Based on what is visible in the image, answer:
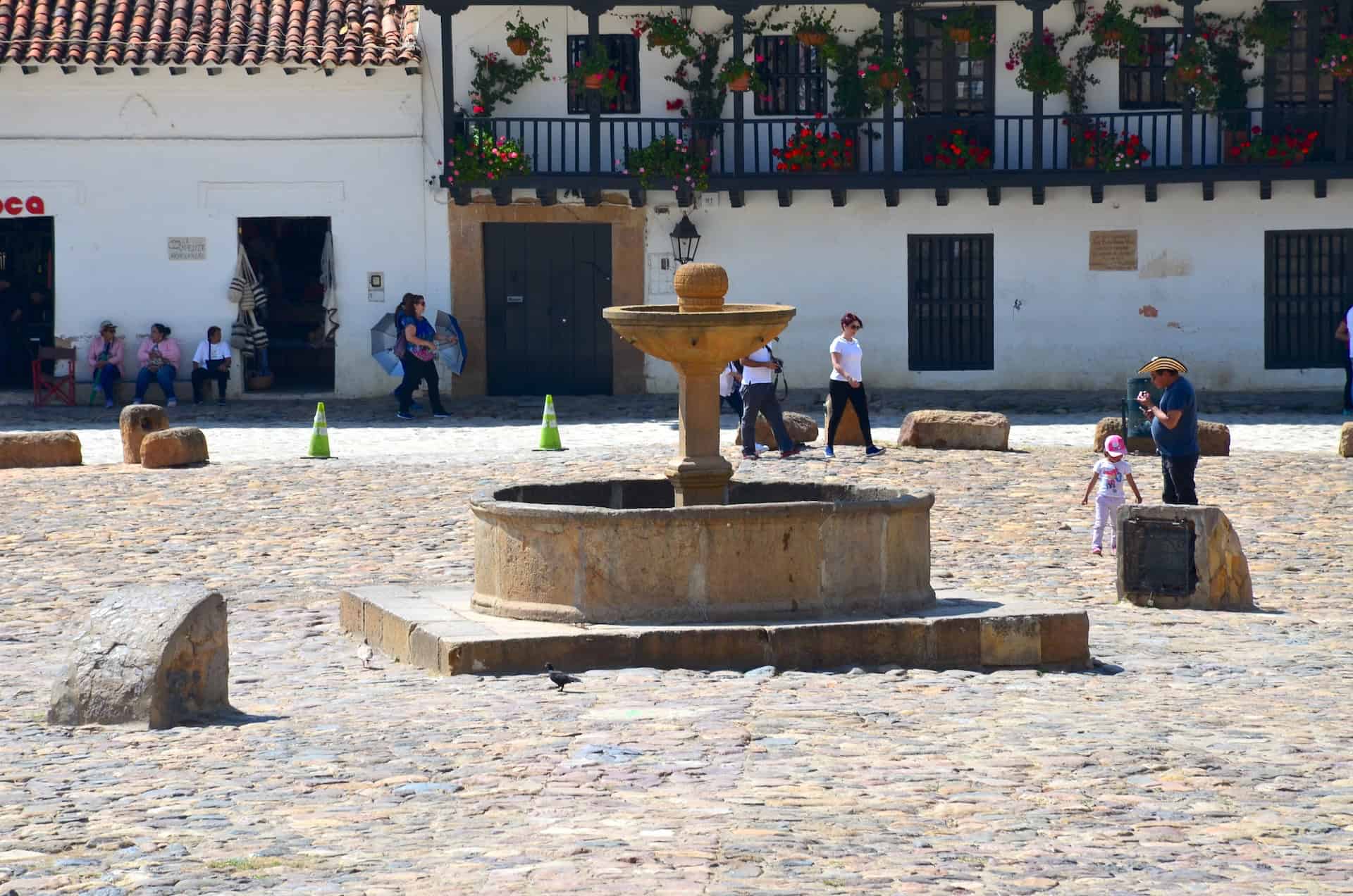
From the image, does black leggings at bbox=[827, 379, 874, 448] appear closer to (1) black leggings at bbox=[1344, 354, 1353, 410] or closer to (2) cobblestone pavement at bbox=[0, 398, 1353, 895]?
(2) cobblestone pavement at bbox=[0, 398, 1353, 895]

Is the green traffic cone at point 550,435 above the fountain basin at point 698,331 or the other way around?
the other way around

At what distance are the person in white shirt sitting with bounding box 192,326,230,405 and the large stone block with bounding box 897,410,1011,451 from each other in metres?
9.27

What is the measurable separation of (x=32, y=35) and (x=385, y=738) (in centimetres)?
1892

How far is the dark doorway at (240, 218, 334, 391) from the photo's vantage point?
88.1 feet

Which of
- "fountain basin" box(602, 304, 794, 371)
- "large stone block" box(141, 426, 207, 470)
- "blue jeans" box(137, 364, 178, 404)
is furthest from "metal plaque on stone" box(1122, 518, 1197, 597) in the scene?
"blue jeans" box(137, 364, 178, 404)

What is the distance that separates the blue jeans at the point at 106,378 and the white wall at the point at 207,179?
21.8 inches

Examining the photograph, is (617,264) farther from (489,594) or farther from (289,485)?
(489,594)

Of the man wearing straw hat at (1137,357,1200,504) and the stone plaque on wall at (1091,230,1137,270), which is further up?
the stone plaque on wall at (1091,230,1137,270)

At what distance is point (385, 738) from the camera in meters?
8.06

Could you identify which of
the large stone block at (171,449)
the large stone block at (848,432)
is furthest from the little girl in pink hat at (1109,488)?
the large stone block at (171,449)

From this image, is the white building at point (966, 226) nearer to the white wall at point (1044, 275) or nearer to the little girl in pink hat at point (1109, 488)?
the white wall at point (1044, 275)

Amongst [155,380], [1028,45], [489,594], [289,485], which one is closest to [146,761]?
[489,594]

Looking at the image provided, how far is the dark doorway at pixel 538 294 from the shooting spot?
83.8 ft

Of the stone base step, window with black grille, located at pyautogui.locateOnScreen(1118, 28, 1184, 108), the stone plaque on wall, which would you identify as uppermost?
window with black grille, located at pyautogui.locateOnScreen(1118, 28, 1184, 108)
